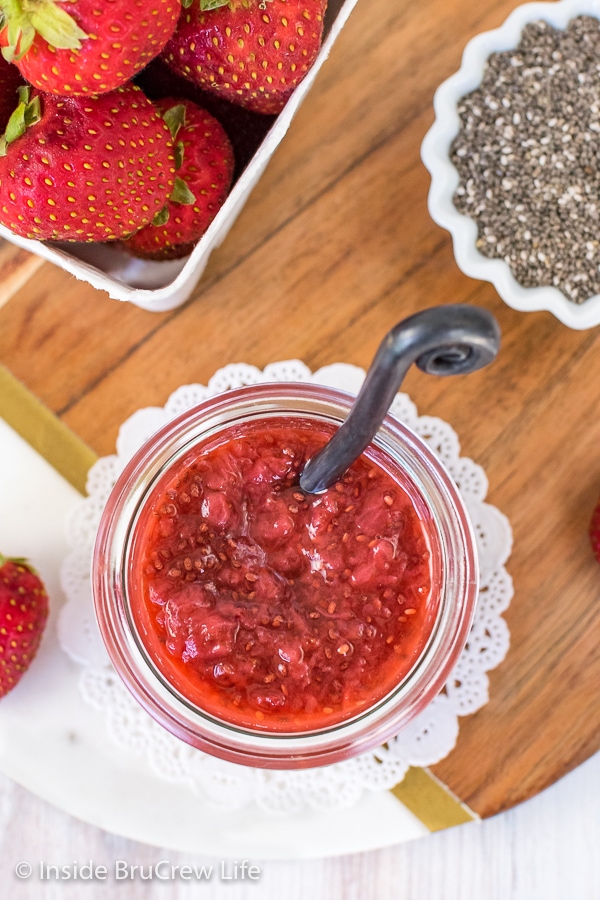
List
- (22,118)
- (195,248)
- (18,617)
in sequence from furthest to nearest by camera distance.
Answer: (18,617) < (195,248) < (22,118)

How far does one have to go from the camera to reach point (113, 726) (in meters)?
1.13

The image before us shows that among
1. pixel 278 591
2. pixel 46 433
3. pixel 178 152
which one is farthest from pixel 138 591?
pixel 178 152

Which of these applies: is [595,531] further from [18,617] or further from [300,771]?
[18,617]

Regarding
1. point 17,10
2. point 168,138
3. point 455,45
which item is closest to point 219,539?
point 168,138

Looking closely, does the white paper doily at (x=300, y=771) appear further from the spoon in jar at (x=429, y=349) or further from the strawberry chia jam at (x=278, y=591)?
the spoon in jar at (x=429, y=349)

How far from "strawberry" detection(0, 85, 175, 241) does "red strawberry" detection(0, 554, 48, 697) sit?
452 millimetres

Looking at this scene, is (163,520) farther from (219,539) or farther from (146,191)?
(146,191)

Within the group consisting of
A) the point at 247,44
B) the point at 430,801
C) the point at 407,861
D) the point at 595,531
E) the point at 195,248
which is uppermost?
the point at 247,44

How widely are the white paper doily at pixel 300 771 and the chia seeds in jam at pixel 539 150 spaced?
29cm

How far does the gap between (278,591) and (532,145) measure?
0.72m

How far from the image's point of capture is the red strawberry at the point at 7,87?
888mm

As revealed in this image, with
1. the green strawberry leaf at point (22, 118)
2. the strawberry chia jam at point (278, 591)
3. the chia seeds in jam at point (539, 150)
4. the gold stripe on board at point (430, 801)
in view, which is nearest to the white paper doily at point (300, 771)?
the gold stripe on board at point (430, 801)

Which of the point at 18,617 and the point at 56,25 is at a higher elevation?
the point at 56,25

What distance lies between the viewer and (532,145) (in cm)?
115
